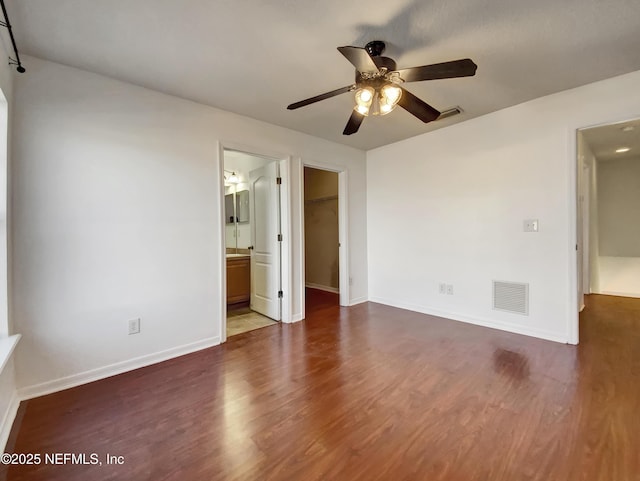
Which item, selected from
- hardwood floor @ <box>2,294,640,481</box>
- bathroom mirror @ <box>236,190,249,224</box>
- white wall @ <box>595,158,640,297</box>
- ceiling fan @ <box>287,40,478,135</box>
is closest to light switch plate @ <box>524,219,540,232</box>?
hardwood floor @ <box>2,294,640,481</box>

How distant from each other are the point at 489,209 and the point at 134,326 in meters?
3.88

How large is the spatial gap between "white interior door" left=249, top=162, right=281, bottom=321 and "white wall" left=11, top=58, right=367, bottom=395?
32.4 inches

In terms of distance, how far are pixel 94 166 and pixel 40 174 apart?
0.33 m

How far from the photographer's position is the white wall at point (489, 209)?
275 centimetres

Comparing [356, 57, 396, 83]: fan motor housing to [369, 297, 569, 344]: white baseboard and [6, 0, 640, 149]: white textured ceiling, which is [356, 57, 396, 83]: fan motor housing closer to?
[6, 0, 640, 149]: white textured ceiling

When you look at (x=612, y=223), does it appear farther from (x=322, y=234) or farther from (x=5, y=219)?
(x=5, y=219)

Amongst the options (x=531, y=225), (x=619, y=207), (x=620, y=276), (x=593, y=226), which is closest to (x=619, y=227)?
(x=619, y=207)

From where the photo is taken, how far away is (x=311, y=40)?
1931mm

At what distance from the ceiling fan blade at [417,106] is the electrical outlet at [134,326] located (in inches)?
110

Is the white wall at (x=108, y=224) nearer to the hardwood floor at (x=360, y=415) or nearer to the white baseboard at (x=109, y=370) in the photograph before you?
the white baseboard at (x=109, y=370)

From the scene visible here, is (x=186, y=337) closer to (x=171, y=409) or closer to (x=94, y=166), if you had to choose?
(x=171, y=409)

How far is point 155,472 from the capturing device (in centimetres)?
137

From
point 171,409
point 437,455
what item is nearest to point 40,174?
point 171,409

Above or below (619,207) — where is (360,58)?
above
